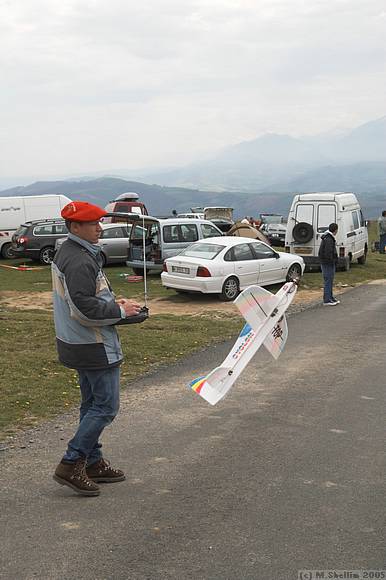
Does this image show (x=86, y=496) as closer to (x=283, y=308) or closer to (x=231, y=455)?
(x=231, y=455)

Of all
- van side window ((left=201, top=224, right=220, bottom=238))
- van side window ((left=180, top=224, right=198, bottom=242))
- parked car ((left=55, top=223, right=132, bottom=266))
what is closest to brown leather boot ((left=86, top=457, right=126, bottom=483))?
van side window ((left=180, top=224, right=198, bottom=242))

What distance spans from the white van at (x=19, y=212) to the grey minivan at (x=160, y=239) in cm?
786

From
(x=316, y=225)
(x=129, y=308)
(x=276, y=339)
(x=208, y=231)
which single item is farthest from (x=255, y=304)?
(x=316, y=225)

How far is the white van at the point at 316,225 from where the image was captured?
21062 millimetres

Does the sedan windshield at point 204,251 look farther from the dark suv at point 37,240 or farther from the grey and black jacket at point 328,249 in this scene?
the dark suv at point 37,240

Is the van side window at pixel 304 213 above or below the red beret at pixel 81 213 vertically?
below

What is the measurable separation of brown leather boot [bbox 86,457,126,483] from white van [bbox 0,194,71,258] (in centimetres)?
2202

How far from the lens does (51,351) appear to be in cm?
998

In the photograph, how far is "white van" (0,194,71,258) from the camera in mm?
26094

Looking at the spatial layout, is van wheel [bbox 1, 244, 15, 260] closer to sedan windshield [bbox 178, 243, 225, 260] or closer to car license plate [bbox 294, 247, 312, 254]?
car license plate [bbox 294, 247, 312, 254]

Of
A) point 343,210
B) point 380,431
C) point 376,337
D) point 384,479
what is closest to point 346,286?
point 343,210

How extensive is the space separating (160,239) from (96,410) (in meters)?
14.5

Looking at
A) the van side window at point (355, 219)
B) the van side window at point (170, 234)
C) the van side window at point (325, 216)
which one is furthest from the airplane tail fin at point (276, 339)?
the van side window at point (355, 219)

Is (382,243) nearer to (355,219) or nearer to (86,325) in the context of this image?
(355,219)
